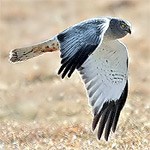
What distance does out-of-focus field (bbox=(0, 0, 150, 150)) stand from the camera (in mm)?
9695

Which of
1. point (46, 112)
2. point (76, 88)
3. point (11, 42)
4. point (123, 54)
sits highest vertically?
point (123, 54)

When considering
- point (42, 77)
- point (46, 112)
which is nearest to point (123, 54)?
point (46, 112)

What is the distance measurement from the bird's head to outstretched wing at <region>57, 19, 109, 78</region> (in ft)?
2.84

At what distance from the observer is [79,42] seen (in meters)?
8.48

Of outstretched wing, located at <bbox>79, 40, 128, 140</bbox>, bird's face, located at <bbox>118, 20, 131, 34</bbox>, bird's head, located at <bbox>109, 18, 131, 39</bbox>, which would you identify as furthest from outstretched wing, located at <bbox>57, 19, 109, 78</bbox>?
outstretched wing, located at <bbox>79, 40, 128, 140</bbox>

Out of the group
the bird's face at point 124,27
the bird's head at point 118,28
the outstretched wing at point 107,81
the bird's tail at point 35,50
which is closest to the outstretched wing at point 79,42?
the bird's tail at point 35,50

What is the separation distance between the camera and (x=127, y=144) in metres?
9.32

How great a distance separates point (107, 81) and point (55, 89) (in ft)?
14.9

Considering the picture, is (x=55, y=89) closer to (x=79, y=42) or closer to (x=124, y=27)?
(x=124, y=27)

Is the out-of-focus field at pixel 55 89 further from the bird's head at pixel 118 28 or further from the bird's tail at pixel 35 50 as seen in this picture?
the bird's head at pixel 118 28

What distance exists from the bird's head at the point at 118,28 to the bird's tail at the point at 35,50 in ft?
2.38

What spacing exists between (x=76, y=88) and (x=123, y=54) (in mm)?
4713

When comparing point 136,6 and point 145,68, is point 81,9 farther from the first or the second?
point 145,68

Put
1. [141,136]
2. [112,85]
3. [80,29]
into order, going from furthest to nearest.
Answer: [112,85] < [141,136] < [80,29]
